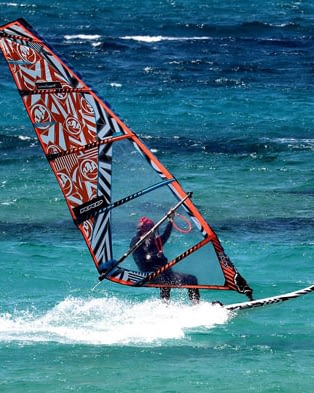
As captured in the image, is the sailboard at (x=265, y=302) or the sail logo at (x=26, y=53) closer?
the sail logo at (x=26, y=53)

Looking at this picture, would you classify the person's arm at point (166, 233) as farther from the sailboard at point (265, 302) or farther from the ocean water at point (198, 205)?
the sailboard at point (265, 302)

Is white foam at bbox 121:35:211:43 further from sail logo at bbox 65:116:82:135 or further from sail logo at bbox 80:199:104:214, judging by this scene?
sail logo at bbox 65:116:82:135

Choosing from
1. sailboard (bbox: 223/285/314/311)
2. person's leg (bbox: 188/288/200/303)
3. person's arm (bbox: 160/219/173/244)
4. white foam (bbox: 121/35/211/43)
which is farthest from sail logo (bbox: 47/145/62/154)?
white foam (bbox: 121/35/211/43)

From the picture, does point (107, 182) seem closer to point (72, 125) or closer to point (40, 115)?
point (72, 125)

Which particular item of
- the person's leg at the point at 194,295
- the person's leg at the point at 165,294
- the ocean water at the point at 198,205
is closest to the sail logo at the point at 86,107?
the ocean water at the point at 198,205

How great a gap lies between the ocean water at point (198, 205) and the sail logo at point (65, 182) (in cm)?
176

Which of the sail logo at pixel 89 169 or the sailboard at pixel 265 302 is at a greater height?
the sail logo at pixel 89 169

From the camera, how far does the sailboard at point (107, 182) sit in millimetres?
19094

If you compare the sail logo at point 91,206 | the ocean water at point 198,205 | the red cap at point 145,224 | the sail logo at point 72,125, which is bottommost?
the ocean water at point 198,205

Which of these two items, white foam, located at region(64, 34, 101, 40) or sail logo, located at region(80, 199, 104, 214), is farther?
white foam, located at region(64, 34, 101, 40)

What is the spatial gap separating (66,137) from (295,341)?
5.60 meters

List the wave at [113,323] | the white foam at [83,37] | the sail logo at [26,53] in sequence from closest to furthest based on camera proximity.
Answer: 1. the sail logo at [26,53]
2. the wave at [113,323]
3. the white foam at [83,37]

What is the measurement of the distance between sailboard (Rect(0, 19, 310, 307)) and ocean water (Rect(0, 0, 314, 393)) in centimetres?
92

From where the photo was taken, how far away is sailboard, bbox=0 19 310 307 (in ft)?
62.6
